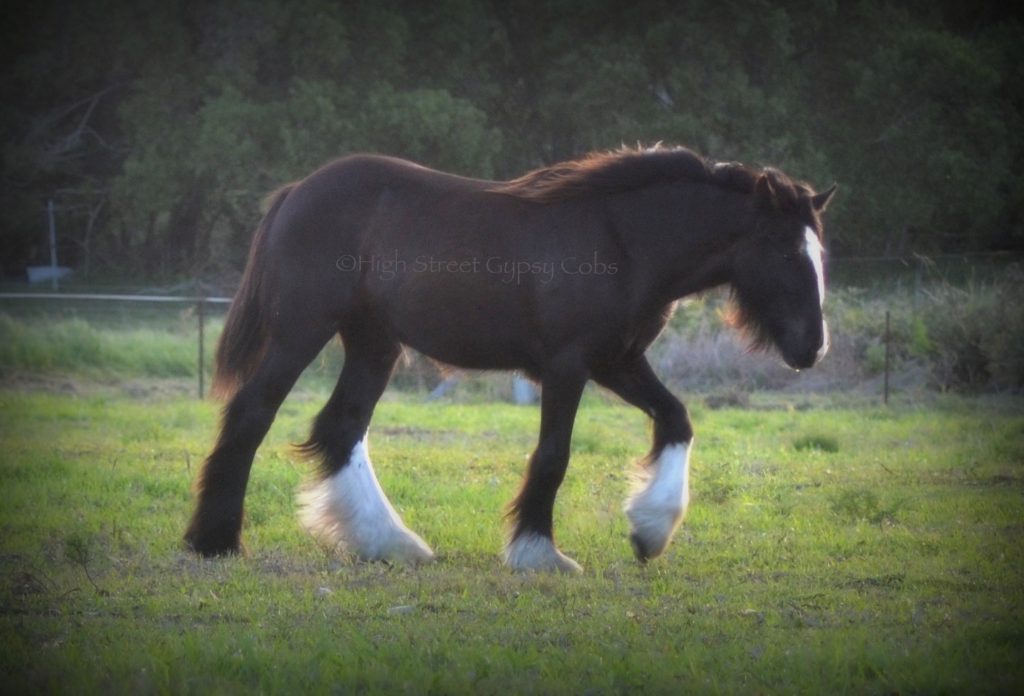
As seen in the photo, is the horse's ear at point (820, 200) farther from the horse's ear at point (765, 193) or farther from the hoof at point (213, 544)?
the hoof at point (213, 544)

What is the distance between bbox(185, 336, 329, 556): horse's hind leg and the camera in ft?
21.8

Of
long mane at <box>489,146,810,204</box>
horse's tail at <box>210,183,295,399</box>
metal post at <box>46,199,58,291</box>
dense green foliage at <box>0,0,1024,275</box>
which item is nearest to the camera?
long mane at <box>489,146,810,204</box>

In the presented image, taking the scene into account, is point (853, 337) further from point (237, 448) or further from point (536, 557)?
point (237, 448)

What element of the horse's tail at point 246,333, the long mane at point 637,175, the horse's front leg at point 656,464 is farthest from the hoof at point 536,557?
the horse's tail at point 246,333

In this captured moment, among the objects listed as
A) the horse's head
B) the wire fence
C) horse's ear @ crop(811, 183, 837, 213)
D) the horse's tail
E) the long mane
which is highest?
the long mane

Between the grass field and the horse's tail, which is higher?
the horse's tail

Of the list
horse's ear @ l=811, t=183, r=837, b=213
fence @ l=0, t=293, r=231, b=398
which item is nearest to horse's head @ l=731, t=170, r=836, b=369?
horse's ear @ l=811, t=183, r=837, b=213

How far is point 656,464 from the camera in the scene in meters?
6.54

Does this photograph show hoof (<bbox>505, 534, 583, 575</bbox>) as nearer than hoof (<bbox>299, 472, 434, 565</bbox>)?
Yes

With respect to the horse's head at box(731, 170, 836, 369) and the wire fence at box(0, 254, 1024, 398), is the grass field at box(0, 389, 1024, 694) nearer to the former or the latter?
the horse's head at box(731, 170, 836, 369)

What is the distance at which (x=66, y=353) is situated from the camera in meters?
17.9

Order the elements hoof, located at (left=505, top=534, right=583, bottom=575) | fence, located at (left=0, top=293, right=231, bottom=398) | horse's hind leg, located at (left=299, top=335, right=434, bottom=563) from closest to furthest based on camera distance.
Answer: hoof, located at (left=505, top=534, right=583, bottom=575) < horse's hind leg, located at (left=299, top=335, right=434, bottom=563) < fence, located at (left=0, top=293, right=231, bottom=398)

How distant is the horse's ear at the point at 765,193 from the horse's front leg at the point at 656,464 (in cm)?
106

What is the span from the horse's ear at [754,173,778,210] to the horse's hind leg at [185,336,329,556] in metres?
2.57
